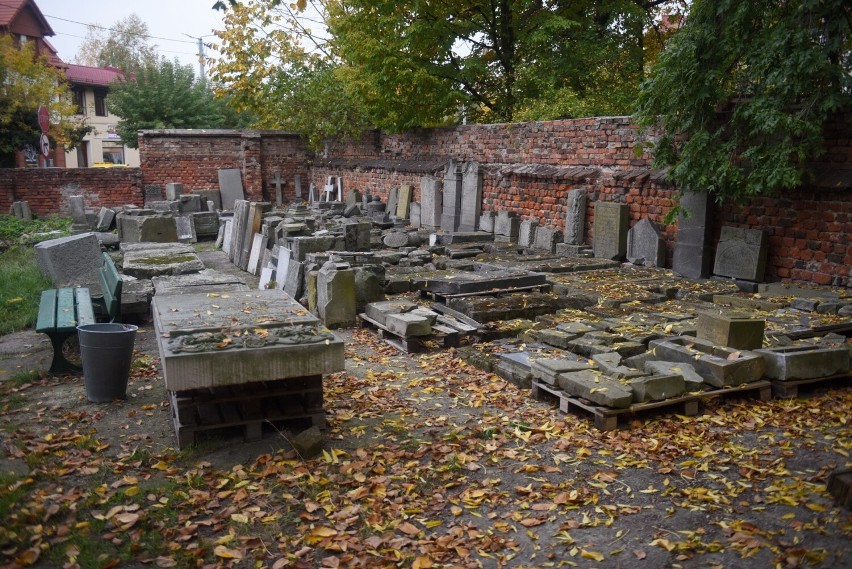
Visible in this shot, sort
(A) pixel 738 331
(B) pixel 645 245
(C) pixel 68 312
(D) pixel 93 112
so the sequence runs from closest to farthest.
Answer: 1. (A) pixel 738 331
2. (C) pixel 68 312
3. (B) pixel 645 245
4. (D) pixel 93 112

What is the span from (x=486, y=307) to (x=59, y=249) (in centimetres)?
684

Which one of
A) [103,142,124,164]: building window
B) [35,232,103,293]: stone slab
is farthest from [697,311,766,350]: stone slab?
[103,142,124,164]: building window

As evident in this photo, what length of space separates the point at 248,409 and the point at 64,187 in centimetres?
1957

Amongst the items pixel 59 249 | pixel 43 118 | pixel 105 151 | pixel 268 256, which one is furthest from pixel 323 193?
pixel 105 151

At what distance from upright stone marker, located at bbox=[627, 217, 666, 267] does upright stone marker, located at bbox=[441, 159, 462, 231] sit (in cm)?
509

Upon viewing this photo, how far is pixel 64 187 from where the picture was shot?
2184 centimetres

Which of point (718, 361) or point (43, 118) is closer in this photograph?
point (718, 361)

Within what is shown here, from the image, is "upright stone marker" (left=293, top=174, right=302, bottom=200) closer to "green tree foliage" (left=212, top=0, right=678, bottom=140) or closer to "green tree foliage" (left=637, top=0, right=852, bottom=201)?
"green tree foliage" (left=212, top=0, right=678, bottom=140)

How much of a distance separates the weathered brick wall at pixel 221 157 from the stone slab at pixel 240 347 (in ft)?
61.4

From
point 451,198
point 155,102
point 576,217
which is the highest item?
point 155,102

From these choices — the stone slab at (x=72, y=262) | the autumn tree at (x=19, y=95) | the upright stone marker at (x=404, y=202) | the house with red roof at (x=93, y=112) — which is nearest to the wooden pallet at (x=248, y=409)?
the stone slab at (x=72, y=262)

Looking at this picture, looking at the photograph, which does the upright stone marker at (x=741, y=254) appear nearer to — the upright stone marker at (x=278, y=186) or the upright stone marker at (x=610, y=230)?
the upright stone marker at (x=610, y=230)

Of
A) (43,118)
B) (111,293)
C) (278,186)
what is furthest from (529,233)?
(43,118)

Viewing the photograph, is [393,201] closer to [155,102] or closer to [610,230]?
[610,230]
